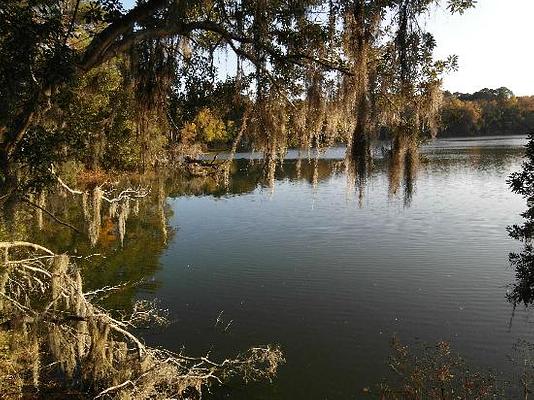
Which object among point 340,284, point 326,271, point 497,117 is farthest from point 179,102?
point 497,117

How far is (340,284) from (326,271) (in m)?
1.07

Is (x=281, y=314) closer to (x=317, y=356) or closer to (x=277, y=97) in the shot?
(x=317, y=356)

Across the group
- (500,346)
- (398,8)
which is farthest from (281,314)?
(398,8)

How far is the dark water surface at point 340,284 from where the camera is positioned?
884 cm

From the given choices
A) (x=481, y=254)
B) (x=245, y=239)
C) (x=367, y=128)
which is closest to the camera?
(x=367, y=128)

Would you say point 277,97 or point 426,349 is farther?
point 426,349

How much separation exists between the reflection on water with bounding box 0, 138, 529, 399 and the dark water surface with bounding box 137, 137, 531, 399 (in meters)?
0.04

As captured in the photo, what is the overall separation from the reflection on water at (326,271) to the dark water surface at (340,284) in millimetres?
39

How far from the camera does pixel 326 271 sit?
1333 cm

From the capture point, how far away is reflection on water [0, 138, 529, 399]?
831cm

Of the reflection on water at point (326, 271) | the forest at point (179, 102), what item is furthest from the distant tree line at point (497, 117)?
the forest at point (179, 102)

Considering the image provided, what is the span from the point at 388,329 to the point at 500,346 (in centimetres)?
214

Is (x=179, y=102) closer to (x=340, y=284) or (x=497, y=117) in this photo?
(x=340, y=284)

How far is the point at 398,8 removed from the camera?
395cm
